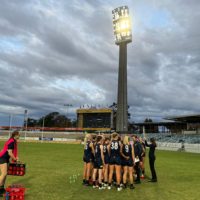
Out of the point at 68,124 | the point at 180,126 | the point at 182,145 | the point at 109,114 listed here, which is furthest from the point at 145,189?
the point at 68,124

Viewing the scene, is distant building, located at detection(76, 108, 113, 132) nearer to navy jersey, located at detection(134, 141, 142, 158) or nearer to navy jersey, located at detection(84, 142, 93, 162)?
navy jersey, located at detection(134, 141, 142, 158)

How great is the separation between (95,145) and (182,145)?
42.5 m

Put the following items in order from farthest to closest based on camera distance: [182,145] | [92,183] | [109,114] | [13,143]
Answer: [109,114] → [182,145] → [92,183] → [13,143]

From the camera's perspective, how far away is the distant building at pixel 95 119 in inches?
4304

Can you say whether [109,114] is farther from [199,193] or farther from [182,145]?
[199,193]

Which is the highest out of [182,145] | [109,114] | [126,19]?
[126,19]

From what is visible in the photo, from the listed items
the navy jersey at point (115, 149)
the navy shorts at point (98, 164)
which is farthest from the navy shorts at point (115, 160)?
the navy shorts at point (98, 164)

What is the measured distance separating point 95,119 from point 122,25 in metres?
73.4

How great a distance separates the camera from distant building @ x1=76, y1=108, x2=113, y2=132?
109 metres

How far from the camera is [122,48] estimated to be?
43.4 m

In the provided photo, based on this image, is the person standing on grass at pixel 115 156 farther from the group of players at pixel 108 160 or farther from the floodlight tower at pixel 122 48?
the floodlight tower at pixel 122 48

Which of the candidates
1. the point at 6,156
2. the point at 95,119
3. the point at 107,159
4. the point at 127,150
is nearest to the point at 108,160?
the point at 107,159

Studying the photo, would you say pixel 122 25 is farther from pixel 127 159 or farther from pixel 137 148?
pixel 127 159

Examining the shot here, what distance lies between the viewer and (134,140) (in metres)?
12.5
